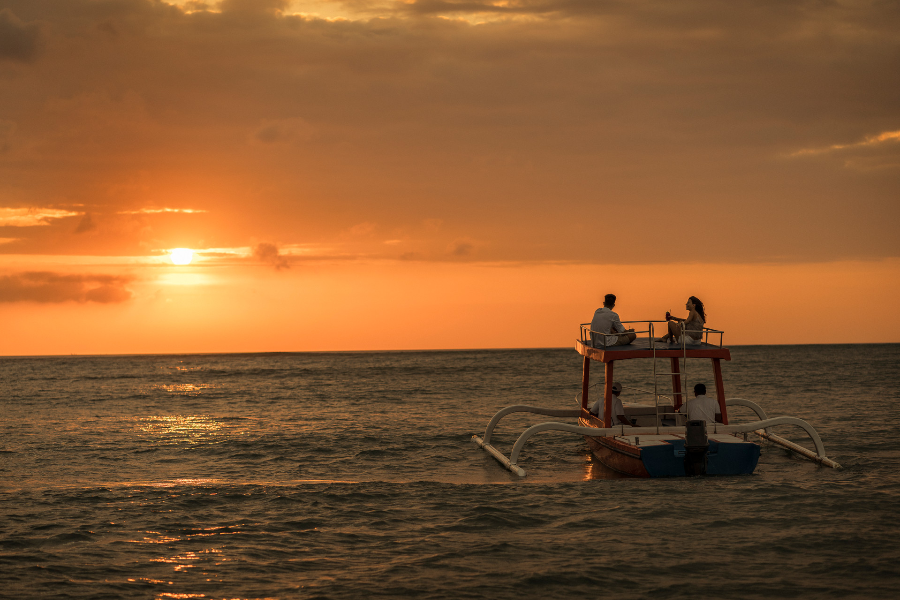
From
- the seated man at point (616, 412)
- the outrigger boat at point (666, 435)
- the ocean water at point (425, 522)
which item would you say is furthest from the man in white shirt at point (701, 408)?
the seated man at point (616, 412)

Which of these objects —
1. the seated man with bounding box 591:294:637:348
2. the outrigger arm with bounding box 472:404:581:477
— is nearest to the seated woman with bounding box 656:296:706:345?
the seated man with bounding box 591:294:637:348

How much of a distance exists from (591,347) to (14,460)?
58.2ft

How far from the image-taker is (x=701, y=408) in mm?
17922

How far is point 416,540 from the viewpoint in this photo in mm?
12539

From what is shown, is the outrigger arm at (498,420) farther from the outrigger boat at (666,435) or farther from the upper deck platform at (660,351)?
the upper deck platform at (660,351)

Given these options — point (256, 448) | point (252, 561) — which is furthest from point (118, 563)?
point (256, 448)

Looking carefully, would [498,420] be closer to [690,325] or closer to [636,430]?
[636,430]

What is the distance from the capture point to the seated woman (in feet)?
59.0

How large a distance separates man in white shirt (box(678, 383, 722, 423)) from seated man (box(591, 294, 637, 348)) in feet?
6.60

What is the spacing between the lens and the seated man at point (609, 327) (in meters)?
18.1

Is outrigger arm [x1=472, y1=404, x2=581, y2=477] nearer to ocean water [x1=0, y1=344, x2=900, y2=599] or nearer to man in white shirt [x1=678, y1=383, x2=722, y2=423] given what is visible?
ocean water [x1=0, y1=344, x2=900, y2=599]

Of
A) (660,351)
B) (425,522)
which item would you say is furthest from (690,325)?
(425,522)

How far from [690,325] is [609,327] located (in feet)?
6.62

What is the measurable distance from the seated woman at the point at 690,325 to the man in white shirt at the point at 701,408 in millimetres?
1194
